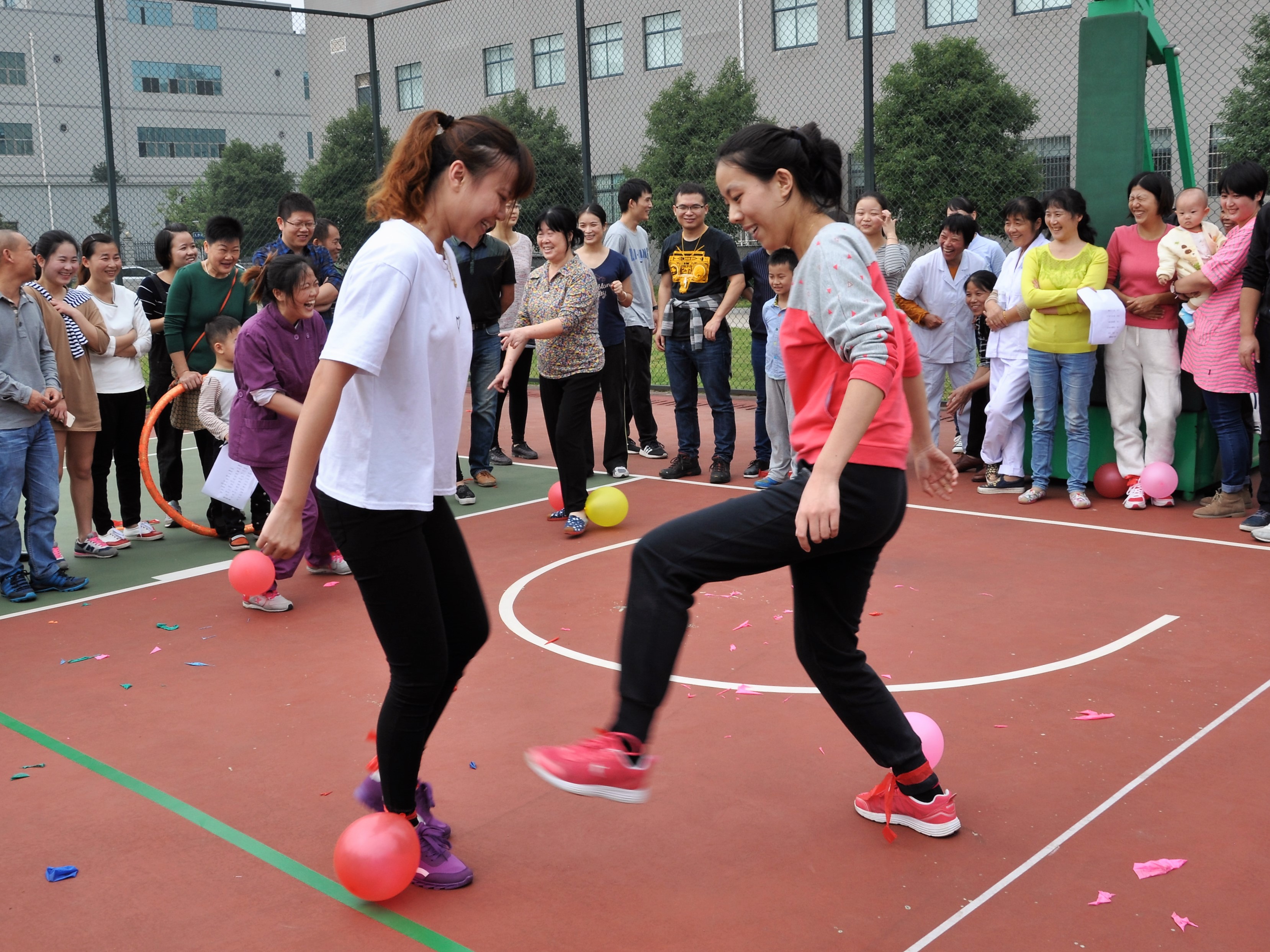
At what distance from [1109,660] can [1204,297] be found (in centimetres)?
326

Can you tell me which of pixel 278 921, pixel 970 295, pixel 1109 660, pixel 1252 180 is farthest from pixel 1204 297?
pixel 278 921

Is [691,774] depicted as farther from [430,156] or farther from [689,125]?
[689,125]

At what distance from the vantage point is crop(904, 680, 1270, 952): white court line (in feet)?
9.49

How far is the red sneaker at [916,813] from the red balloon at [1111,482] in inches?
192

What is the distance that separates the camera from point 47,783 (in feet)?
12.9

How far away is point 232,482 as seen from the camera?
6.90m

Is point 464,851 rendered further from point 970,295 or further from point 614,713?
point 970,295

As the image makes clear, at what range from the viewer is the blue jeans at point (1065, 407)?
24.7ft

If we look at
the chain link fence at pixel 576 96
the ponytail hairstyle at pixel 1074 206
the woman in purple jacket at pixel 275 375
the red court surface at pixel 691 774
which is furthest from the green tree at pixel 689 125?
the red court surface at pixel 691 774

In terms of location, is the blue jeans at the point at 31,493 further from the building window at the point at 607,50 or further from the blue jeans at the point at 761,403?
the building window at the point at 607,50

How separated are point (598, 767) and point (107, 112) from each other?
38.3ft

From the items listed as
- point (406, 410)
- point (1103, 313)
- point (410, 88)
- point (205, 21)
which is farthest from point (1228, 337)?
point (205, 21)

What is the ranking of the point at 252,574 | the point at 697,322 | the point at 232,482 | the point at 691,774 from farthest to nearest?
the point at 697,322 < the point at 232,482 < the point at 252,574 < the point at 691,774

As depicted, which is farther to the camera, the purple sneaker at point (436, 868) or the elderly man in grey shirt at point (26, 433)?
the elderly man in grey shirt at point (26, 433)
